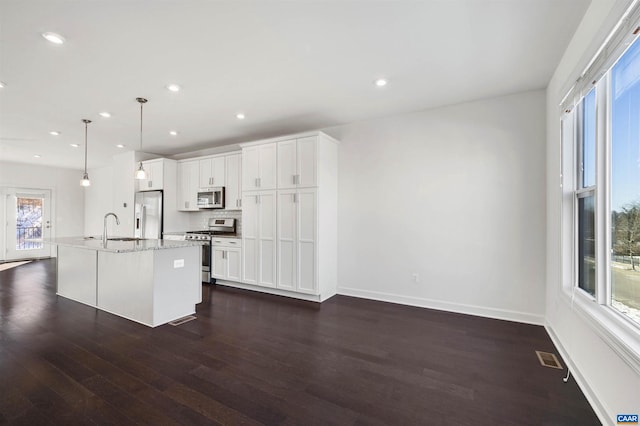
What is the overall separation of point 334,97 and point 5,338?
4340mm

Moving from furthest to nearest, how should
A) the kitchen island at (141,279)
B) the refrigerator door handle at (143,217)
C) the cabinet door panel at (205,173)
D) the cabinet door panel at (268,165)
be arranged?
the refrigerator door handle at (143,217) < the cabinet door panel at (205,173) < the cabinet door panel at (268,165) < the kitchen island at (141,279)

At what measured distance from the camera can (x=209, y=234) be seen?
211 inches

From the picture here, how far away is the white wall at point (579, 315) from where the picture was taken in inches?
62.4

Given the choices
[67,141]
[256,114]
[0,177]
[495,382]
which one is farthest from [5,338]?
[0,177]

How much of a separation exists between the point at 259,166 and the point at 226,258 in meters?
1.73

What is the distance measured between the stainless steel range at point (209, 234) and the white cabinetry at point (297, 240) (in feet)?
5.11

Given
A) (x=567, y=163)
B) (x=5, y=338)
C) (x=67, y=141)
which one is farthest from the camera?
(x=67, y=141)

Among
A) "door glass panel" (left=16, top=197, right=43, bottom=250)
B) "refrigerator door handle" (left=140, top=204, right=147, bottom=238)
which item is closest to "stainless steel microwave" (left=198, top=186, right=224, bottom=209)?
"refrigerator door handle" (left=140, top=204, right=147, bottom=238)

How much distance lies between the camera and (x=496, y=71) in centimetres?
281

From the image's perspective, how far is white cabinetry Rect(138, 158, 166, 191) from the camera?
569cm

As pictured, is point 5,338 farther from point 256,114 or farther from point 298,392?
point 256,114

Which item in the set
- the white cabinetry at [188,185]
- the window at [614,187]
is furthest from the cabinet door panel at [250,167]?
the window at [614,187]

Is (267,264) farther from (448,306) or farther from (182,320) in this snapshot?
(448,306)

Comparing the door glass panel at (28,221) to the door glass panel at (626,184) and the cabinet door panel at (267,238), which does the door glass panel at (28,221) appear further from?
the door glass panel at (626,184)
